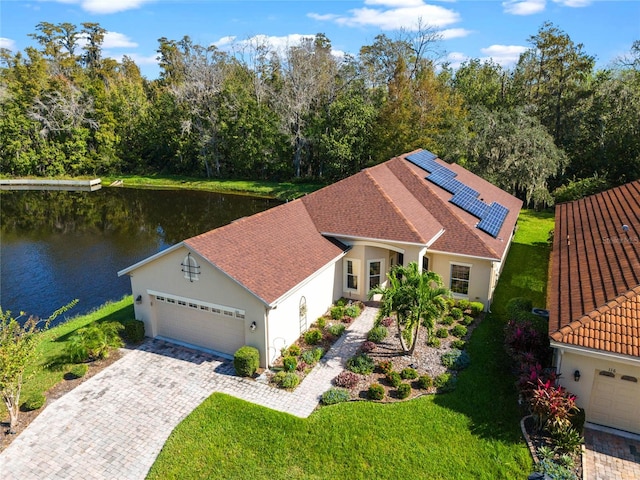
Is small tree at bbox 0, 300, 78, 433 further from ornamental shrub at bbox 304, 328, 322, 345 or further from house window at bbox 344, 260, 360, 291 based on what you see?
house window at bbox 344, 260, 360, 291

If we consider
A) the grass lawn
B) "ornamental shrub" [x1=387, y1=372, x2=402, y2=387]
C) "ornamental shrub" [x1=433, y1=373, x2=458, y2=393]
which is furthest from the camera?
"ornamental shrub" [x1=387, y1=372, x2=402, y2=387]

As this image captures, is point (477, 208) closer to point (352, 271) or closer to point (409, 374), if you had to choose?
point (352, 271)

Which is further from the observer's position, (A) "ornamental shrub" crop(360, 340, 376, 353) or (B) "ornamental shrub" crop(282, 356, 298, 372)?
(A) "ornamental shrub" crop(360, 340, 376, 353)

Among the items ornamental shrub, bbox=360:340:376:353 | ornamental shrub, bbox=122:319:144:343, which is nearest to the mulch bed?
ornamental shrub, bbox=122:319:144:343

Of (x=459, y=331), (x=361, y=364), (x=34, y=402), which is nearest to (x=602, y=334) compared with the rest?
(x=459, y=331)

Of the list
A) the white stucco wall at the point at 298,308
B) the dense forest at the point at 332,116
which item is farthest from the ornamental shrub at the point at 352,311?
the dense forest at the point at 332,116

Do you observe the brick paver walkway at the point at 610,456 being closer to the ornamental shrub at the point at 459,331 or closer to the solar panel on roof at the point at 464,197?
the ornamental shrub at the point at 459,331
